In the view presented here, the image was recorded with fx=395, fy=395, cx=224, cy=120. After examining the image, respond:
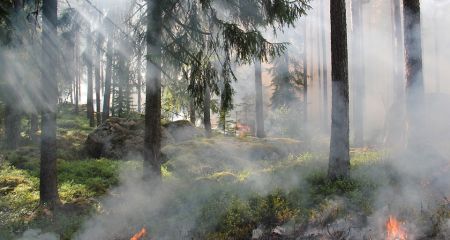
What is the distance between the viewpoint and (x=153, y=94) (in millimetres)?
10680

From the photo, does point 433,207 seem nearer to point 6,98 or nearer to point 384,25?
point 6,98

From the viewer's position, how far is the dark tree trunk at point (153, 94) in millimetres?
10391

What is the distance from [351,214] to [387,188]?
1.45m

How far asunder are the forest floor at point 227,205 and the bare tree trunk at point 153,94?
2.51ft

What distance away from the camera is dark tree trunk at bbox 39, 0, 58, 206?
10.2 meters

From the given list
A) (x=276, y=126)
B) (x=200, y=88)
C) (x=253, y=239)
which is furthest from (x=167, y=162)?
(x=276, y=126)

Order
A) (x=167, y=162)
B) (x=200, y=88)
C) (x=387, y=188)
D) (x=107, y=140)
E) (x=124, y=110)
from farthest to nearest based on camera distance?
(x=124, y=110) < (x=107, y=140) < (x=167, y=162) < (x=200, y=88) < (x=387, y=188)

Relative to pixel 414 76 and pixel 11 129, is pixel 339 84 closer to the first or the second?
pixel 414 76

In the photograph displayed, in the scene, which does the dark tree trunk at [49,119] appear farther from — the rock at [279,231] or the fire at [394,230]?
the fire at [394,230]

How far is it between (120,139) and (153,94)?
23.2 ft

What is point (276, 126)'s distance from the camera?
32.6 meters

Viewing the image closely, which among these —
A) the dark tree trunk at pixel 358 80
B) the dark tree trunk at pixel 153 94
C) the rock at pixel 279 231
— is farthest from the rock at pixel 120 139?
the rock at pixel 279 231

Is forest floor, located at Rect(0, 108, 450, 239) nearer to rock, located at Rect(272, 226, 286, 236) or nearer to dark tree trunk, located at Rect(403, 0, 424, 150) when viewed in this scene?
rock, located at Rect(272, 226, 286, 236)

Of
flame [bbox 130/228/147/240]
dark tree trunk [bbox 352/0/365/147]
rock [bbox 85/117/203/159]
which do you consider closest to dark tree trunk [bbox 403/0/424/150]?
flame [bbox 130/228/147/240]
